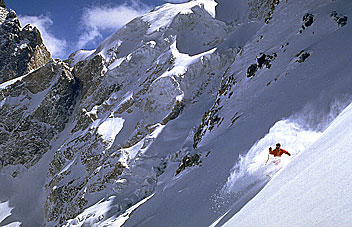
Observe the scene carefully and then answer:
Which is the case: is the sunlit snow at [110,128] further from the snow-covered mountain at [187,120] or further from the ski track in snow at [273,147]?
the ski track in snow at [273,147]

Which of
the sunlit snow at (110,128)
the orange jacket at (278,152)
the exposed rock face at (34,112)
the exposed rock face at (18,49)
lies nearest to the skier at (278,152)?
the orange jacket at (278,152)

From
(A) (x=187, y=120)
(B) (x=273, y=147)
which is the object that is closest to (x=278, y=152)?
(B) (x=273, y=147)

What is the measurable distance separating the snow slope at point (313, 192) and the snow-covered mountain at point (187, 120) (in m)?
0.03

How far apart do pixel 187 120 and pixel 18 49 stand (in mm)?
58663

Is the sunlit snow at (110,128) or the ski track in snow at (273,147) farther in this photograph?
the sunlit snow at (110,128)

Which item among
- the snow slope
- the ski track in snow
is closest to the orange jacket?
the ski track in snow

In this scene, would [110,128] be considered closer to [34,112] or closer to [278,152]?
[34,112]

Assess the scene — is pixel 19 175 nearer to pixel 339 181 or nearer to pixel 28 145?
pixel 28 145

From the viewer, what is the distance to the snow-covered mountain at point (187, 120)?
8.43m

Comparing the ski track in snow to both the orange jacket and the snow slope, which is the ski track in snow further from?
the snow slope

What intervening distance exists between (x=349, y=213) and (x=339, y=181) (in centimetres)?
100

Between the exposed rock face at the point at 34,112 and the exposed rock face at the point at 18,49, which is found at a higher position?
the exposed rock face at the point at 18,49

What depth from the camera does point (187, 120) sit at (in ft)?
90.4

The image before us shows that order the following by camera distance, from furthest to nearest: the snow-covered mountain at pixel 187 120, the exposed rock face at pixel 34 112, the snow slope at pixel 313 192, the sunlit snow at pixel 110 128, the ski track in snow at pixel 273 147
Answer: the exposed rock face at pixel 34 112 → the sunlit snow at pixel 110 128 → the ski track in snow at pixel 273 147 → the snow-covered mountain at pixel 187 120 → the snow slope at pixel 313 192
